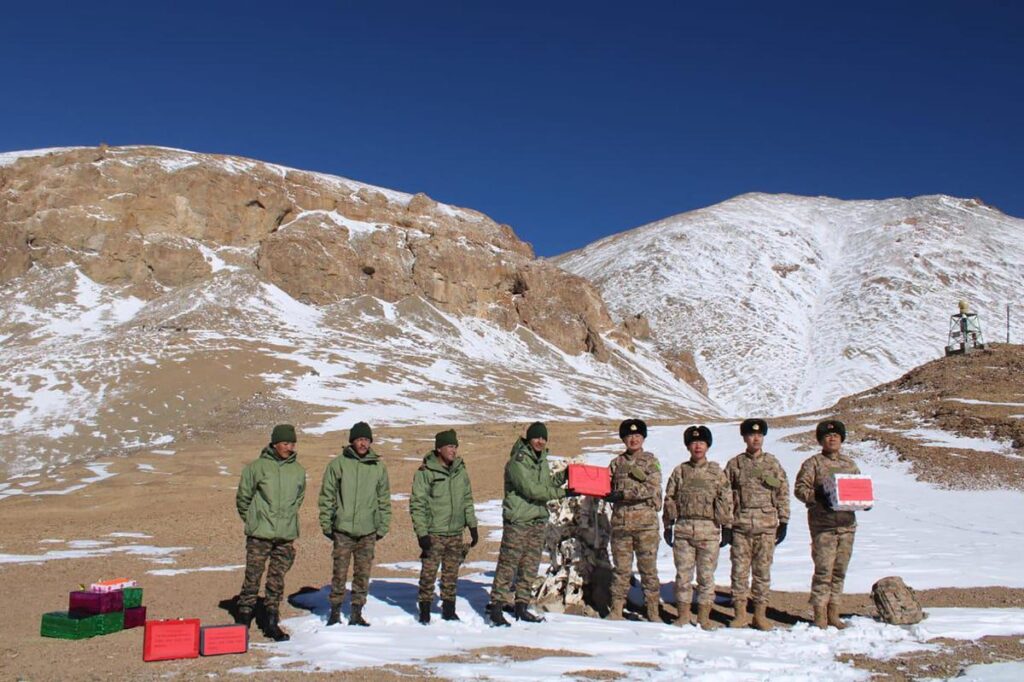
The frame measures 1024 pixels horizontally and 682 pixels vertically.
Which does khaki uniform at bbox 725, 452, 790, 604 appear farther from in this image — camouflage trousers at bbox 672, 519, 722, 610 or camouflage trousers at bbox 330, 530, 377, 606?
camouflage trousers at bbox 330, 530, 377, 606

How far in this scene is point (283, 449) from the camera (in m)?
8.86

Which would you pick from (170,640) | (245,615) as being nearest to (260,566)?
(245,615)

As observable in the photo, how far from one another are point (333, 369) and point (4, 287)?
3577cm

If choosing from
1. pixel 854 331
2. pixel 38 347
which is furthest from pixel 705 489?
pixel 854 331

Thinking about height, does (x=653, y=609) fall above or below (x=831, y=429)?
below

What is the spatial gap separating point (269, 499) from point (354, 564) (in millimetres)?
1231

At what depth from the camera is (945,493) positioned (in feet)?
66.9

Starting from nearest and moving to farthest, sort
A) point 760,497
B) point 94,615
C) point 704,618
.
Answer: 1. point 94,615
2. point 704,618
3. point 760,497

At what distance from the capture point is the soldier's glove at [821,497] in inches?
359

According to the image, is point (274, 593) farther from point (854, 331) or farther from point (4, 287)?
point (854, 331)

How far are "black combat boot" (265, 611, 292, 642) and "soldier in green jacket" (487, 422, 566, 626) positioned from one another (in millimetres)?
2324

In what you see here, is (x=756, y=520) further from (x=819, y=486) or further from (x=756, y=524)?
(x=819, y=486)

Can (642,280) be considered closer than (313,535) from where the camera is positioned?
No

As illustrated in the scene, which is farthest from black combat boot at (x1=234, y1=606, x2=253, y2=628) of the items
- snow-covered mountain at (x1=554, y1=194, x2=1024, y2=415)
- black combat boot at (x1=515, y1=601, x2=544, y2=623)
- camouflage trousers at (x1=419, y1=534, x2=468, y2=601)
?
snow-covered mountain at (x1=554, y1=194, x2=1024, y2=415)
